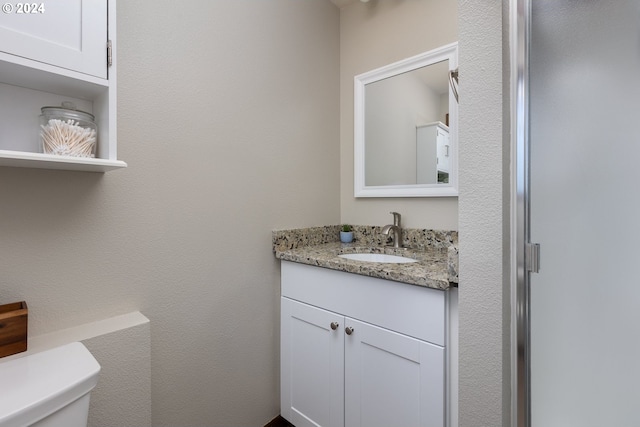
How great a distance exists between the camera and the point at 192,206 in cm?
133

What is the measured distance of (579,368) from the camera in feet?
3.27

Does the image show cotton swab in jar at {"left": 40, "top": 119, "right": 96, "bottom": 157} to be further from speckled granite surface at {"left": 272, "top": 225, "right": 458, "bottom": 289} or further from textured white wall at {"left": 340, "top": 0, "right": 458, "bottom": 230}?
textured white wall at {"left": 340, "top": 0, "right": 458, "bottom": 230}

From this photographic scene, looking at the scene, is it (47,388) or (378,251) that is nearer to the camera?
(47,388)

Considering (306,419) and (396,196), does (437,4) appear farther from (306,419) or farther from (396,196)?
(306,419)

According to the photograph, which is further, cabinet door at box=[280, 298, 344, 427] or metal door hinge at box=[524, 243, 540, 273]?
cabinet door at box=[280, 298, 344, 427]

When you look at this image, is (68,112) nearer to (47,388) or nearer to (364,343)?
(47,388)

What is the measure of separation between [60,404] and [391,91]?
6.31 feet

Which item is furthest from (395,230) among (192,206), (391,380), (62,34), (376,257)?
(62,34)

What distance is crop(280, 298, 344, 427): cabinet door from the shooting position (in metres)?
1.39

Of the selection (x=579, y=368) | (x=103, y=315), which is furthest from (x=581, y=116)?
(x=103, y=315)

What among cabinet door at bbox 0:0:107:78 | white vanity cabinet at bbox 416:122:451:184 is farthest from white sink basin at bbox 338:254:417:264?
cabinet door at bbox 0:0:107:78

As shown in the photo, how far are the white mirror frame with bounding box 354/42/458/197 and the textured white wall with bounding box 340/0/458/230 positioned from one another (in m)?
0.04

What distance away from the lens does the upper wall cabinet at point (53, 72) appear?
80 centimetres

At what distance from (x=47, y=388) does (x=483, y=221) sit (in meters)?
1.19
